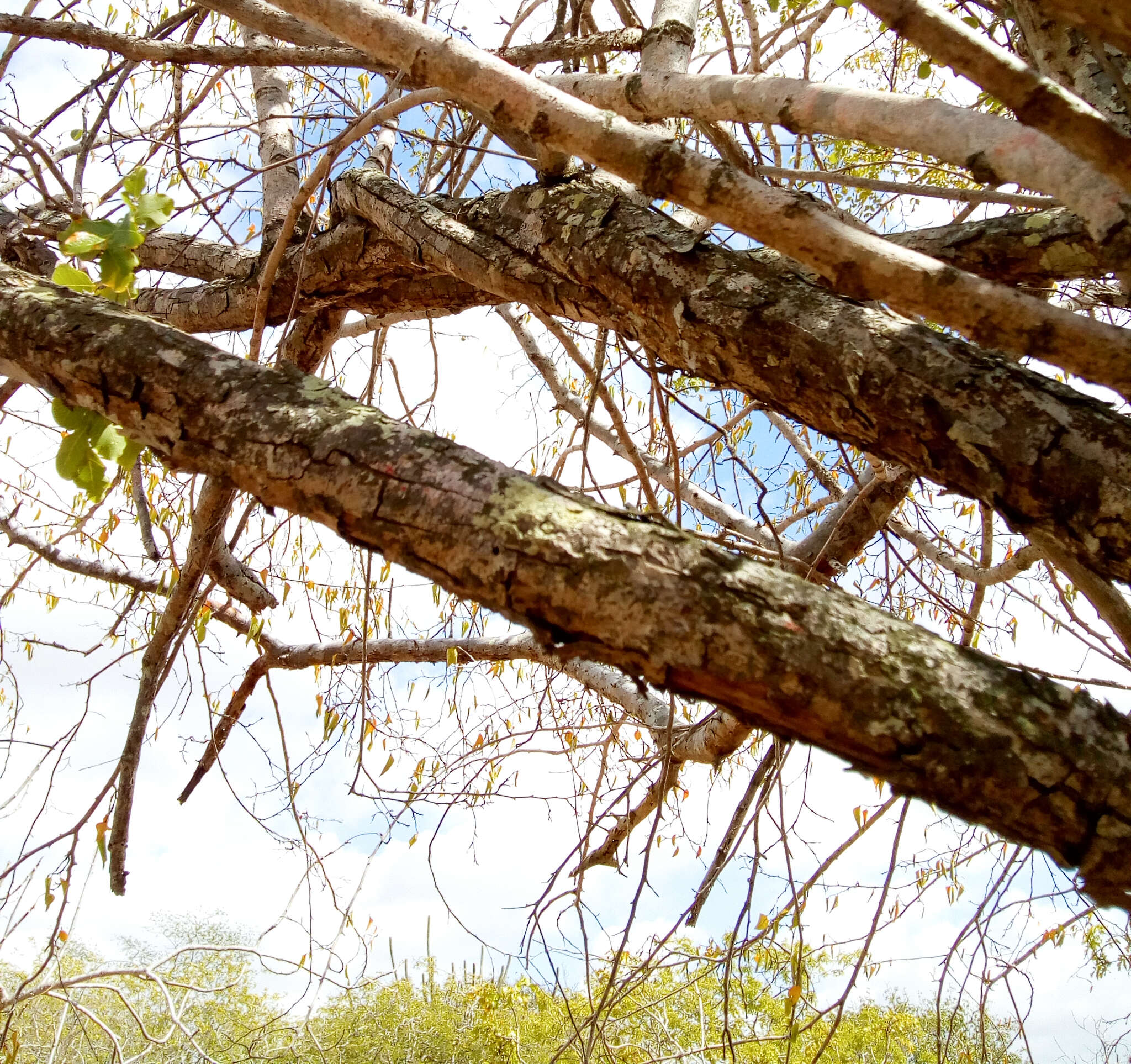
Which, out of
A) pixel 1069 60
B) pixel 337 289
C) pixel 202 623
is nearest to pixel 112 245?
pixel 337 289

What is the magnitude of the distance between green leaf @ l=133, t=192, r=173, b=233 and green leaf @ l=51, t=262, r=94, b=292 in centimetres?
11

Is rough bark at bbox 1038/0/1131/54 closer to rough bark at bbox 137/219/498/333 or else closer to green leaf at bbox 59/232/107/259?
rough bark at bbox 137/219/498/333

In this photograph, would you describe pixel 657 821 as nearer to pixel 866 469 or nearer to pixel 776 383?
pixel 776 383

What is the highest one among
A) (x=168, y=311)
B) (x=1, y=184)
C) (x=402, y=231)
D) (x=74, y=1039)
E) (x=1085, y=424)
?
(x=1, y=184)

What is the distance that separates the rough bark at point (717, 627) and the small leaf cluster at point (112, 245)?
512 millimetres

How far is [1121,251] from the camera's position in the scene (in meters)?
0.83

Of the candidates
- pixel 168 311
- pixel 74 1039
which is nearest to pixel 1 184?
pixel 168 311

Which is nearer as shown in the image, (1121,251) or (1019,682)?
(1019,682)

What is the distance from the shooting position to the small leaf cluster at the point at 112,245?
1257 mm

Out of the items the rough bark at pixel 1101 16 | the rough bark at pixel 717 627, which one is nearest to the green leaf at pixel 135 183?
the rough bark at pixel 717 627

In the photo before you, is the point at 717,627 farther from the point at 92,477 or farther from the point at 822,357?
the point at 92,477

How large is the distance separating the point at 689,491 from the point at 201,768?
154 cm

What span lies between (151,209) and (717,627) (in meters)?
1.08

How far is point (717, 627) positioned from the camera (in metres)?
0.71
